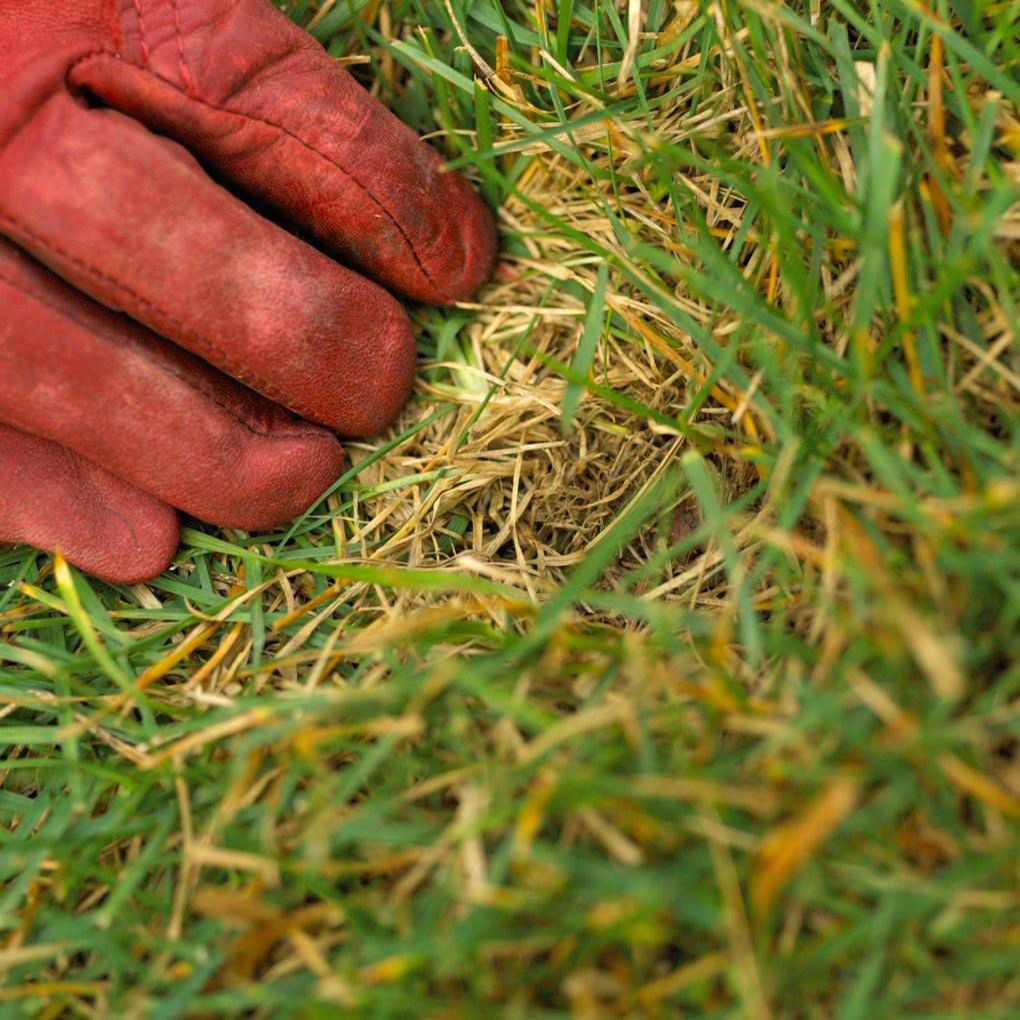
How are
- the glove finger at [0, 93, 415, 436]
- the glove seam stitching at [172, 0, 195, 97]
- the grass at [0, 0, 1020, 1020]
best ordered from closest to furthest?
1. the grass at [0, 0, 1020, 1020]
2. the glove finger at [0, 93, 415, 436]
3. the glove seam stitching at [172, 0, 195, 97]

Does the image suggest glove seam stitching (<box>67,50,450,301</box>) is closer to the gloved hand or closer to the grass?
the gloved hand

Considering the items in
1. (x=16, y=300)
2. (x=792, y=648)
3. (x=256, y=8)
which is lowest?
(x=792, y=648)

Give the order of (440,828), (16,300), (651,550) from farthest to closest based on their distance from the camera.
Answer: (651,550), (16,300), (440,828)

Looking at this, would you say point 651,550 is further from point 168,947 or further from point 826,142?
point 168,947

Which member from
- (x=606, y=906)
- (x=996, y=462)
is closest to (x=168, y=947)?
(x=606, y=906)

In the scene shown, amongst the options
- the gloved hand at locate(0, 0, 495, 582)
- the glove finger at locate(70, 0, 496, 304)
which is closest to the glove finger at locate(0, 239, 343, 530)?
the gloved hand at locate(0, 0, 495, 582)

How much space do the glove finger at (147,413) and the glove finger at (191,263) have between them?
48mm

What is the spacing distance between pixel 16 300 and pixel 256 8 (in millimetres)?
518

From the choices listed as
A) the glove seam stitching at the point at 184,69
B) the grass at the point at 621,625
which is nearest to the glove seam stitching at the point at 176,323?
the grass at the point at 621,625

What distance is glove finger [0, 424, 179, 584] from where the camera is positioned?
1368 millimetres

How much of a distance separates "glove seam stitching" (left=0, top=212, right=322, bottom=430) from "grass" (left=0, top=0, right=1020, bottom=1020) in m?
0.18

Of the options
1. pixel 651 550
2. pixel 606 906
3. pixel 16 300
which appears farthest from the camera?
pixel 651 550

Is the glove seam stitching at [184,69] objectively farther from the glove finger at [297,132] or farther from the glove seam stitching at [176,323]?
the glove seam stitching at [176,323]

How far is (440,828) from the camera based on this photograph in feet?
3.05
